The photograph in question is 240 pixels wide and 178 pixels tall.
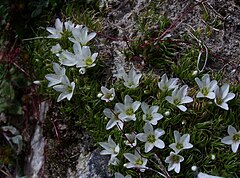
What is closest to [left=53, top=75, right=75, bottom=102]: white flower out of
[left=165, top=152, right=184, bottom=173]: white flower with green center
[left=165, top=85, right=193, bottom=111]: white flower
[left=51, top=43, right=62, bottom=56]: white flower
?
[left=51, top=43, right=62, bottom=56]: white flower

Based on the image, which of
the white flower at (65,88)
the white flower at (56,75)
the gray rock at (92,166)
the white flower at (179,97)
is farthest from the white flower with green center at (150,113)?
the white flower at (56,75)

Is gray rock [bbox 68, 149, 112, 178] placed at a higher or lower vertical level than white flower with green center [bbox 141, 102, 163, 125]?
lower

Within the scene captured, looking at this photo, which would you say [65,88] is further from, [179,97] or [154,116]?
[179,97]

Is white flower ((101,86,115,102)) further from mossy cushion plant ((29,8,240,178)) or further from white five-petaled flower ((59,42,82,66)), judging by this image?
white five-petaled flower ((59,42,82,66))

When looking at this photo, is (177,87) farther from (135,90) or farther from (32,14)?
(32,14)

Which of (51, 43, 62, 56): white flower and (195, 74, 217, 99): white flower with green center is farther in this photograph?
(51, 43, 62, 56): white flower

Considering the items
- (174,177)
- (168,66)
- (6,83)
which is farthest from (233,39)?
(6,83)

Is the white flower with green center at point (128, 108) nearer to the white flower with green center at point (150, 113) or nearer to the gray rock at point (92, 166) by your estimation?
the white flower with green center at point (150, 113)
